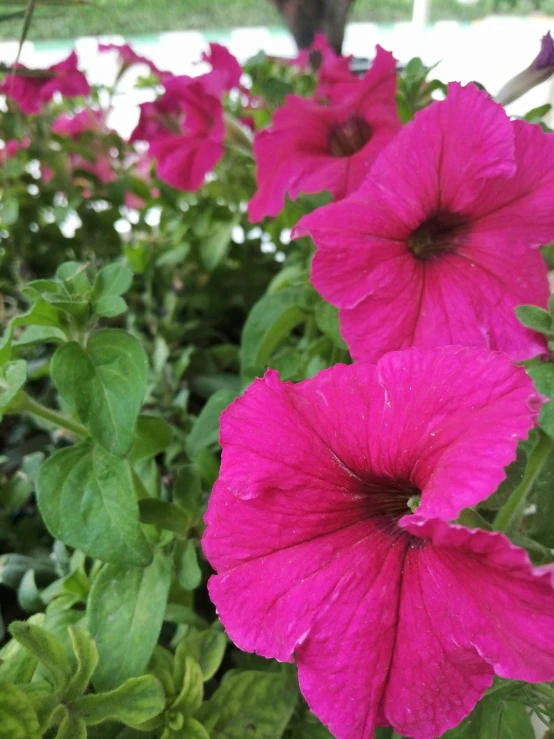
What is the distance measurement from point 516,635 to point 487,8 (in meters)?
1.97

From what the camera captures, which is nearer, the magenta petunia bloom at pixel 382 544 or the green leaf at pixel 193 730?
the magenta petunia bloom at pixel 382 544

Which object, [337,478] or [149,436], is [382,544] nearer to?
[337,478]

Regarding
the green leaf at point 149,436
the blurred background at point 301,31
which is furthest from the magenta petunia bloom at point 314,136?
the blurred background at point 301,31

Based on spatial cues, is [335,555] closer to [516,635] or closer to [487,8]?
[516,635]

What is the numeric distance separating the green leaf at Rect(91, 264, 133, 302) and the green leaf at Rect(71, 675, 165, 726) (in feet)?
0.86

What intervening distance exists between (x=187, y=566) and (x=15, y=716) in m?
0.16

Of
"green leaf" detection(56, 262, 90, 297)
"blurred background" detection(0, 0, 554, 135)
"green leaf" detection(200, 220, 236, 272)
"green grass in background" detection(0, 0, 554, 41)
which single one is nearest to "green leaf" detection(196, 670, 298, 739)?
"green leaf" detection(56, 262, 90, 297)

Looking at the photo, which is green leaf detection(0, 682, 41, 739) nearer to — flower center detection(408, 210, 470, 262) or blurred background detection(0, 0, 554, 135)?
flower center detection(408, 210, 470, 262)

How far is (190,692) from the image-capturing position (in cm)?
42

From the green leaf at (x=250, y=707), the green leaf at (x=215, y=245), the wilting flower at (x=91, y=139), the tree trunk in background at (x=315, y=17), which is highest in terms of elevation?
the tree trunk in background at (x=315, y=17)

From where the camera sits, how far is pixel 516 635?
260 millimetres

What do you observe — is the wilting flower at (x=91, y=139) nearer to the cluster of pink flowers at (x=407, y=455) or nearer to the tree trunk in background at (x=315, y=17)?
the tree trunk in background at (x=315, y=17)

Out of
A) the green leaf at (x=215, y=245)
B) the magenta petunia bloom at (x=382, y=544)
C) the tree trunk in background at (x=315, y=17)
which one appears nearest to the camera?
the magenta petunia bloom at (x=382, y=544)

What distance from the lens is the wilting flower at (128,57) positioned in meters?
0.98
